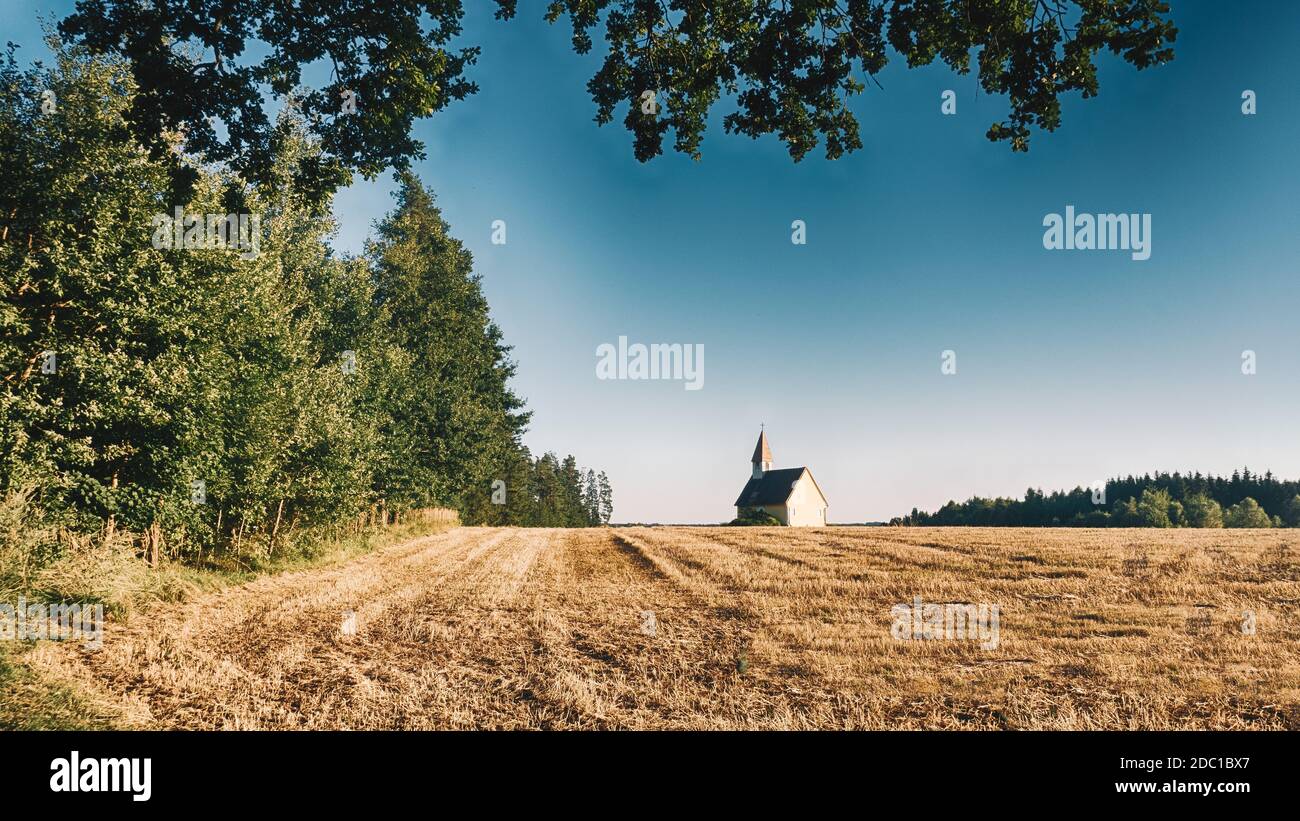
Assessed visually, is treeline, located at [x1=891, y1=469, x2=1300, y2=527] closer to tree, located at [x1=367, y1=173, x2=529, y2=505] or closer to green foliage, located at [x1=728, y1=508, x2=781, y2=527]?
green foliage, located at [x1=728, y1=508, x2=781, y2=527]

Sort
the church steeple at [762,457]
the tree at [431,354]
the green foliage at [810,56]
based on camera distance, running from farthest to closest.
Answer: the church steeple at [762,457], the tree at [431,354], the green foliage at [810,56]

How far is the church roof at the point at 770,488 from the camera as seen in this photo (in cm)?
8406

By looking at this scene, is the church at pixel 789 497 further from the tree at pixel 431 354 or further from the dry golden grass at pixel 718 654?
the dry golden grass at pixel 718 654

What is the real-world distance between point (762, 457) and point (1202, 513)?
190ft

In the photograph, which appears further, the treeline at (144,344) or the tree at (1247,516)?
the tree at (1247,516)

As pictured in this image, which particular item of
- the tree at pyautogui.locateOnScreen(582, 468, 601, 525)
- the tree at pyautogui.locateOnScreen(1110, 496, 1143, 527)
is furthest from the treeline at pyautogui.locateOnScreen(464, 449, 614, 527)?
→ the tree at pyautogui.locateOnScreen(1110, 496, 1143, 527)

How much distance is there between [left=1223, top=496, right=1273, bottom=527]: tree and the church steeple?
60178mm

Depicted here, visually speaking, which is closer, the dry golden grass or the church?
the dry golden grass

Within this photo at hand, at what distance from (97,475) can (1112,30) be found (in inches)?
781

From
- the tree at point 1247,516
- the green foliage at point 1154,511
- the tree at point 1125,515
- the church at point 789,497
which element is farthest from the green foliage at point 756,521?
the tree at point 1247,516

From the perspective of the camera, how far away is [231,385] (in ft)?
52.4

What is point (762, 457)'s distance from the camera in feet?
336

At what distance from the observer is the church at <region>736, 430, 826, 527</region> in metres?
81.2
